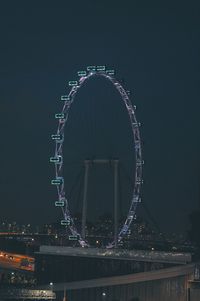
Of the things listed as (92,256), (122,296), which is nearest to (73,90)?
(92,256)

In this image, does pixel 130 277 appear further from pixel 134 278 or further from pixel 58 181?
pixel 58 181

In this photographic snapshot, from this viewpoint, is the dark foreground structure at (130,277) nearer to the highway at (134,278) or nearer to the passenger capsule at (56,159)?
the highway at (134,278)

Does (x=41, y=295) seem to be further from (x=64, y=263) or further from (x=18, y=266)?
(x=18, y=266)

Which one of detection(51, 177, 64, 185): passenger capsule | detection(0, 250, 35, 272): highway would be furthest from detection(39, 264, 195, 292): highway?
detection(0, 250, 35, 272): highway

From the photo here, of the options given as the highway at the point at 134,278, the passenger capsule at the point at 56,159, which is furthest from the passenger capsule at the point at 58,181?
the highway at the point at 134,278

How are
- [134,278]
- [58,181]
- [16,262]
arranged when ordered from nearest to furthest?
[134,278] < [58,181] < [16,262]

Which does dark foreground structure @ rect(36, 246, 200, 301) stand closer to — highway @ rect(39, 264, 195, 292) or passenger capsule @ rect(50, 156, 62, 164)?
highway @ rect(39, 264, 195, 292)

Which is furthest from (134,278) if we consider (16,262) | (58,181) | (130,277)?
(16,262)
